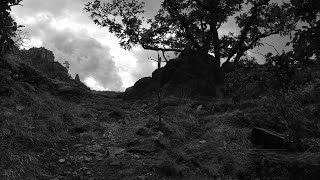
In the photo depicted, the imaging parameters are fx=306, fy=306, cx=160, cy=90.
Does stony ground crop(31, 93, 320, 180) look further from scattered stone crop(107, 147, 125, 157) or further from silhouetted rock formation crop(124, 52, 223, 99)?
silhouetted rock formation crop(124, 52, 223, 99)

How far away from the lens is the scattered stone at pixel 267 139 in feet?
24.3

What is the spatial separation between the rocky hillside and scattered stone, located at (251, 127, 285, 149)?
1.0 inches

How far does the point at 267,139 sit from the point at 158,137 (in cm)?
290

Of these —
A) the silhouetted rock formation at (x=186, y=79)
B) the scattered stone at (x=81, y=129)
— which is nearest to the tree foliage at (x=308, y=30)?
the scattered stone at (x=81, y=129)

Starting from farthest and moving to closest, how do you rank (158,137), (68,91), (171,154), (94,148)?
(68,91)
(158,137)
(94,148)
(171,154)

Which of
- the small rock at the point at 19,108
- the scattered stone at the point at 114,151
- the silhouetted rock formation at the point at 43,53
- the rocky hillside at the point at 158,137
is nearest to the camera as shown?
the rocky hillside at the point at 158,137

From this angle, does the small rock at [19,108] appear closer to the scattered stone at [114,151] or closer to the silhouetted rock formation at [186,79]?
the scattered stone at [114,151]

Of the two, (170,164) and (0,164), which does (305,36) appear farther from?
(0,164)

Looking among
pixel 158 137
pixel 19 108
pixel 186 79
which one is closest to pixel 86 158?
pixel 158 137

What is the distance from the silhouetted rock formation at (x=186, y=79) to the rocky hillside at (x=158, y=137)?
4908 mm

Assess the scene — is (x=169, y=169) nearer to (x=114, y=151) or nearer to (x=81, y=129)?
(x=114, y=151)

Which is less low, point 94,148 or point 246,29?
point 246,29

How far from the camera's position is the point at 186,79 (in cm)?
1886

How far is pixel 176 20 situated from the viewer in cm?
1939
